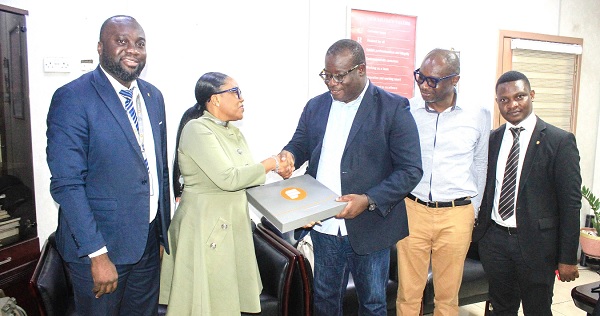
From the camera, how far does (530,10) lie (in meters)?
4.13

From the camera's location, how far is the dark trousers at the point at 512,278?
203 cm

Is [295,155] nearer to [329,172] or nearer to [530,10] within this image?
[329,172]

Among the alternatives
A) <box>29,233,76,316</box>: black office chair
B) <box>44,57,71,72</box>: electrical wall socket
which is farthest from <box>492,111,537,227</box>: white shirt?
<box>44,57,71,72</box>: electrical wall socket

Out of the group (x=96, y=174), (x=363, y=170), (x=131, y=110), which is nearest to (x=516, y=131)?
(x=363, y=170)

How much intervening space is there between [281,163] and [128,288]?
0.88 metres

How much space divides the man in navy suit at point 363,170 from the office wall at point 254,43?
4.46 ft

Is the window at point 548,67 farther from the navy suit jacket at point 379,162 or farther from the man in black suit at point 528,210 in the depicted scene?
the navy suit jacket at point 379,162

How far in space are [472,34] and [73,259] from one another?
3.75 meters

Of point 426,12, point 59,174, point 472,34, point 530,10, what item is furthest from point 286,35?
point 530,10

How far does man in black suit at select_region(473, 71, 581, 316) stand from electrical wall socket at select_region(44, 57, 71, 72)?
2663 millimetres

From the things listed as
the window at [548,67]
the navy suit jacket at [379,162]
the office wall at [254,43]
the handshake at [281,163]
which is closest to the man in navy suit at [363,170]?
the navy suit jacket at [379,162]

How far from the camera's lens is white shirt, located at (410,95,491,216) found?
2.16 metres

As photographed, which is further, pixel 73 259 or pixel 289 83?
pixel 289 83

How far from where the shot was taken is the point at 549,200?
2.04 metres
